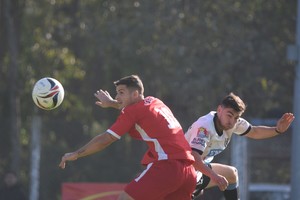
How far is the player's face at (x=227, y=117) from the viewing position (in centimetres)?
1074

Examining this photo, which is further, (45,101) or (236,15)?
(236,15)

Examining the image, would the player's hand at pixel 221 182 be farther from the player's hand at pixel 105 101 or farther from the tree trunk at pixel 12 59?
the tree trunk at pixel 12 59

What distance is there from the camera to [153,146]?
10.2 metres

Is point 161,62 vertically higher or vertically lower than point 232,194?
higher

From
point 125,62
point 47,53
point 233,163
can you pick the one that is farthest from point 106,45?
point 233,163

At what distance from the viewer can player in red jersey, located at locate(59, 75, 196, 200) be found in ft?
33.0

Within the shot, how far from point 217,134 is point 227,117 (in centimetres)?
26

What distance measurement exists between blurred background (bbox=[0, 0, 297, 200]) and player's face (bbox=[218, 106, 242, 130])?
793 cm

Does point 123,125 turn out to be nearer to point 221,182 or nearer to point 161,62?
point 221,182

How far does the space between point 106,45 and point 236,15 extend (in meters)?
3.15

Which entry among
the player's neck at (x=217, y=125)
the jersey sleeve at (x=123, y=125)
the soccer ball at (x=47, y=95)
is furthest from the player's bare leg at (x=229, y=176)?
the soccer ball at (x=47, y=95)

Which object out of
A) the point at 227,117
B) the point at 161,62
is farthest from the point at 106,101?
the point at 161,62

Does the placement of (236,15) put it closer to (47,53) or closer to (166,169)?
(47,53)

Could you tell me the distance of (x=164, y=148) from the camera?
10.2 m
